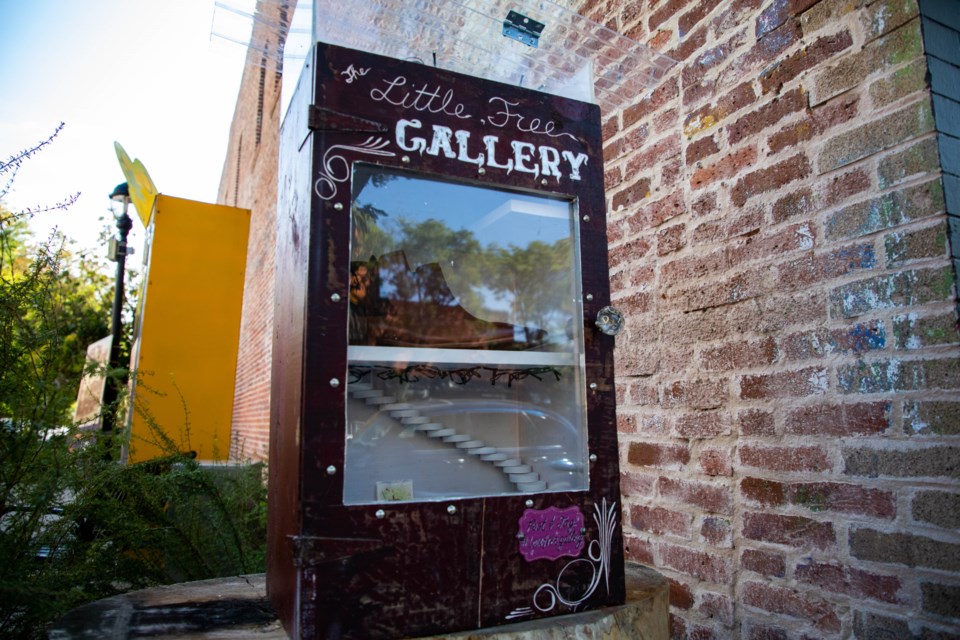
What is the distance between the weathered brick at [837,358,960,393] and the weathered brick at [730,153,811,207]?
0.55 m

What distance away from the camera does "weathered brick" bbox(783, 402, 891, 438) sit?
60.1 inches

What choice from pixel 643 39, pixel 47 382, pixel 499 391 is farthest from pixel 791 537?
pixel 47 382

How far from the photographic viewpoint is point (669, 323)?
2184 mm

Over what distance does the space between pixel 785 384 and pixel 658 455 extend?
56 cm

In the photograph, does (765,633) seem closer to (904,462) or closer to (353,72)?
(904,462)

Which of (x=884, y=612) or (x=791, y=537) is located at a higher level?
(x=791, y=537)

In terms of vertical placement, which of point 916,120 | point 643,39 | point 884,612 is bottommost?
point 884,612

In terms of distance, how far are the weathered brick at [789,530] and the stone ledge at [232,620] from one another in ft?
1.33

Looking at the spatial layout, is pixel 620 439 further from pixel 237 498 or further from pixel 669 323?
pixel 237 498

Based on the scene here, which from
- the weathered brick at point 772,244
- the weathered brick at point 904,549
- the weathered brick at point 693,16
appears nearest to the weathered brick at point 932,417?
the weathered brick at point 904,549

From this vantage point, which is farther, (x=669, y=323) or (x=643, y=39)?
(x=643, y=39)

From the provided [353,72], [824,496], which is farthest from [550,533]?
[353,72]

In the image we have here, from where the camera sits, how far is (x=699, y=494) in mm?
2016

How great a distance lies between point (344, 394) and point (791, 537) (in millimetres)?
1291
